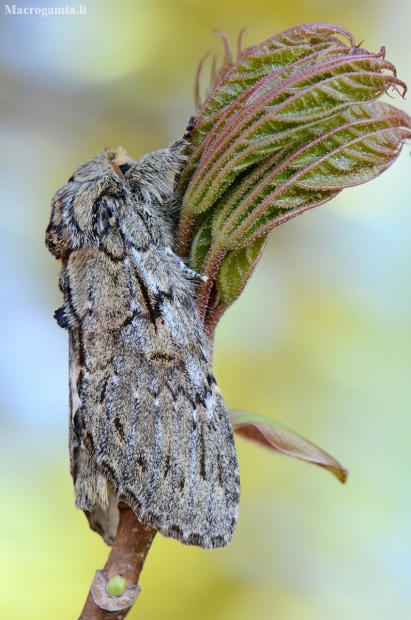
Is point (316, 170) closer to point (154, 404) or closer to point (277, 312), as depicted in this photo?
point (154, 404)

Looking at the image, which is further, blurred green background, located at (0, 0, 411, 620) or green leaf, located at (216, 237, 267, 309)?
blurred green background, located at (0, 0, 411, 620)

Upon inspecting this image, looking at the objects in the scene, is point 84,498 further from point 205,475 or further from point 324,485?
point 324,485

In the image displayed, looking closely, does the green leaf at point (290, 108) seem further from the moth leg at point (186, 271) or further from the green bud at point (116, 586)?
the green bud at point (116, 586)

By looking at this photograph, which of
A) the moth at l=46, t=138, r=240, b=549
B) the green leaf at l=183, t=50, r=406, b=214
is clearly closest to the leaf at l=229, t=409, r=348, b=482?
the moth at l=46, t=138, r=240, b=549

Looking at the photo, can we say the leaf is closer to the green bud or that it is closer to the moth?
the moth

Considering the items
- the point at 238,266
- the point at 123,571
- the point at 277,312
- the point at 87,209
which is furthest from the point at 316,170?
the point at 277,312

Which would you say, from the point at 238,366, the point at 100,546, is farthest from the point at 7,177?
the point at 100,546
